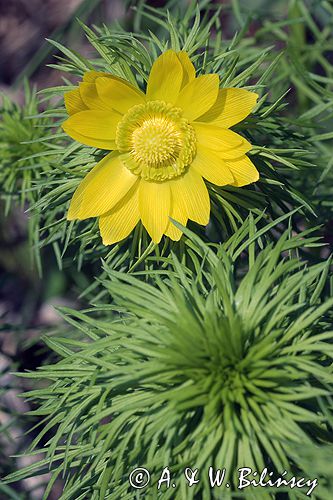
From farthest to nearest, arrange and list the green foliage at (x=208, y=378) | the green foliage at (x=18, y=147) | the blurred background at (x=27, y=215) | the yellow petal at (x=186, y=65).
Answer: the blurred background at (x=27, y=215)
the green foliage at (x=18, y=147)
the yellow petal at (x=186, y=65)
the green foliage at (x=208, y=378)

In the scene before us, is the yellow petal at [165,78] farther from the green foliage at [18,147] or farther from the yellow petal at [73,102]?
the green foliage at [18,147]

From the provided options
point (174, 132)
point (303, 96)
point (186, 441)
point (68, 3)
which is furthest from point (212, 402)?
point (68, 3)

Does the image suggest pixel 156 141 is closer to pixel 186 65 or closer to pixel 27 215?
pixel 186 65

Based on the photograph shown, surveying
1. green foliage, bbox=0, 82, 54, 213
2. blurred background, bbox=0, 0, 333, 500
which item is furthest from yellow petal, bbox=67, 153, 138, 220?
blurred background, bbox=0, 0, 333, 500

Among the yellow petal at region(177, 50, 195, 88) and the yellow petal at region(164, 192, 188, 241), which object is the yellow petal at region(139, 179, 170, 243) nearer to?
the yellow petal at region(164, 192, 188, 241)

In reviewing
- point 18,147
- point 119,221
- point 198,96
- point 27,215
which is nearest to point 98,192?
point 119,221

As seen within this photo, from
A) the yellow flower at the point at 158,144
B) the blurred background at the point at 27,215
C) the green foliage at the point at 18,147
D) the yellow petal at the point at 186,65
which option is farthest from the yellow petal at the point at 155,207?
the blurred background at the point at 27,215
